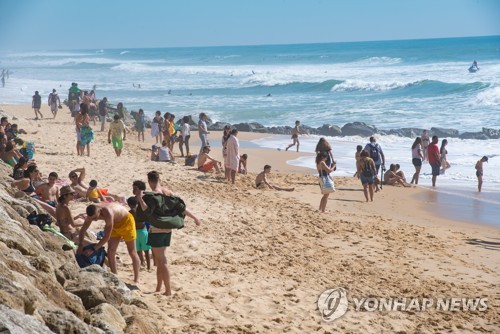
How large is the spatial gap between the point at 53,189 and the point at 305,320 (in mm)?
4340

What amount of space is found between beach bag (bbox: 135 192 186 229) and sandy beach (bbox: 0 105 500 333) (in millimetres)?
764

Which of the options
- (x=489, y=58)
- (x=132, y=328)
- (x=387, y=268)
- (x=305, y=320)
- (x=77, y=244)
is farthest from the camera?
(x=489, y=58)

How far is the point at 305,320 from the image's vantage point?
7.19 metres

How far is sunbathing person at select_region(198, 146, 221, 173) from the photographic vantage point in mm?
15875

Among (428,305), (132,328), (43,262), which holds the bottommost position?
(428,305)

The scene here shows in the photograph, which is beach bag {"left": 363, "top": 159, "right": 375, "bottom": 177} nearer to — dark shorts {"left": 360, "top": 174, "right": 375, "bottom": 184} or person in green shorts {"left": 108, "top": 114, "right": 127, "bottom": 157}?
dark shorts {"left": 360, "top": 174, "right": 375, "bottom": 184}

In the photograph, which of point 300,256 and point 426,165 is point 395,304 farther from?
point 426,165

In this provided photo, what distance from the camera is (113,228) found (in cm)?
733

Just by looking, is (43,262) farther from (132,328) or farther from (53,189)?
(53,189)

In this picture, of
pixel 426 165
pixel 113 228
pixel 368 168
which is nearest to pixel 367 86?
pixel 426 165

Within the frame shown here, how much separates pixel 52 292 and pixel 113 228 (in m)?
2.31

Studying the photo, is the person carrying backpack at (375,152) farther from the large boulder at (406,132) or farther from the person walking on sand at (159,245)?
the large boulder at (406,132)

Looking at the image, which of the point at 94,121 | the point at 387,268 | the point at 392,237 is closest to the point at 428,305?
the point at 387,268

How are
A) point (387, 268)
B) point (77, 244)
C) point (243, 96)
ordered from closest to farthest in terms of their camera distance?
1. point (77, 244)
2. point (387, 268)
3. point (243, 96)
